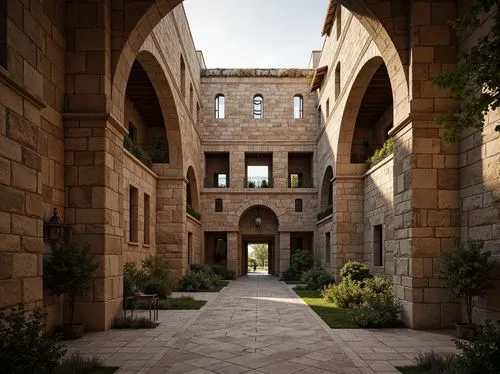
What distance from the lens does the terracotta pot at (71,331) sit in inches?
273

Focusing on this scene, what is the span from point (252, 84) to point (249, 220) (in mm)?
7231

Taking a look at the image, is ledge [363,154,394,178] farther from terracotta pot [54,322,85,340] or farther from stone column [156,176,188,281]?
terracotta pot [54,322,85,340]

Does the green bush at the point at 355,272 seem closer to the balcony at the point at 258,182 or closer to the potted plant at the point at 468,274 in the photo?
the potted plant at the point at 468,274

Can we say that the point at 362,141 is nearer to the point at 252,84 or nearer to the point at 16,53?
the point at 252,84

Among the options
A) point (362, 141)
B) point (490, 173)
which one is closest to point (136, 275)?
point (490, 173)

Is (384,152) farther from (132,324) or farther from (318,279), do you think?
(132,324)

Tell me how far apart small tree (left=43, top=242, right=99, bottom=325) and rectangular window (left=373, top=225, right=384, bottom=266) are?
9439 millimetres

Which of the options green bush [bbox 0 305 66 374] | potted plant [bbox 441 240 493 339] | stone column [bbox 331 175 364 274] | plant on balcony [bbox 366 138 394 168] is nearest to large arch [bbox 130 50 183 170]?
stone column [bbox 331 175 364 274]

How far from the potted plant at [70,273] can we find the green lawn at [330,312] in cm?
421

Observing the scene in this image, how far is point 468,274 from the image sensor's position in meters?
6.68

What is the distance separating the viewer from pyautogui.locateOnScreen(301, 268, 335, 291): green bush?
1559cm

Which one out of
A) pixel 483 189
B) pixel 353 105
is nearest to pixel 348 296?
pixel 483 189

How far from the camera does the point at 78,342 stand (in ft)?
22.0

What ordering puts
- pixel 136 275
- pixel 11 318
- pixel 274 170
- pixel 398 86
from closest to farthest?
pixel 11 318, pixel 398 86, pixel 136 275, pixel 274 170
